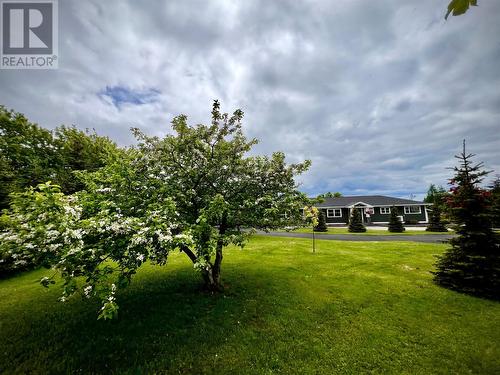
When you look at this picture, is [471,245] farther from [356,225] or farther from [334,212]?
[334,212]

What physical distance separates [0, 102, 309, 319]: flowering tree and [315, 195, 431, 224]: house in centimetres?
4314

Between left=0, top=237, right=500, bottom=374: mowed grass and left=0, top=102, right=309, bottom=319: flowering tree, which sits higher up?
left=0, top=102, right=309, bottom=319: flowering tree

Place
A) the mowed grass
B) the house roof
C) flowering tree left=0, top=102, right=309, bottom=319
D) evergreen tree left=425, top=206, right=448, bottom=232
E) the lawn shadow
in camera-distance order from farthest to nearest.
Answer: the house roof, evergreen tree left=425, top=206, right=448, bottom=232, the lawn shadow, the mowed grass, flowering tree left=0, top=102, right=309, bottom=319

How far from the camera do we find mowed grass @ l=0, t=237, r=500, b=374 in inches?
263

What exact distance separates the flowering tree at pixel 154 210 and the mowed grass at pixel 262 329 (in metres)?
1.37

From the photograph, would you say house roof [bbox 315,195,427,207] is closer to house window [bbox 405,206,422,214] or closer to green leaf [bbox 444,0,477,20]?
house window [bbox 405,206,422,214]

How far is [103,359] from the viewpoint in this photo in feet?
22.5

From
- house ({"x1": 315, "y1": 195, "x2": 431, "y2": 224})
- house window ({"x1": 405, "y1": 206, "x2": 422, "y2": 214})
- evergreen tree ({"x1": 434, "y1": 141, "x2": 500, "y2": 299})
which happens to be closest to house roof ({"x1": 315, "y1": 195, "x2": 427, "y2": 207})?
house ({"x1": 315, "y1": 195, "x2": 431, "y2": 224})

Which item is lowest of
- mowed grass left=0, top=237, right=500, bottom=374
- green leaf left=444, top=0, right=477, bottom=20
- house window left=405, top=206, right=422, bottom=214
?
Result: mowed grass left=0, top=237, right=500, bottom=374

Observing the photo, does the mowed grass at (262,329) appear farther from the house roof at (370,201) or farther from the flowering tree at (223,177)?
the house roof at (370,201)

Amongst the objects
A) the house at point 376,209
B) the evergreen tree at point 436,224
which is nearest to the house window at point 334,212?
the house at point 376,209

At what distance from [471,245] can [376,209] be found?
46876 millimetres

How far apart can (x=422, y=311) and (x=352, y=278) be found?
156 inches

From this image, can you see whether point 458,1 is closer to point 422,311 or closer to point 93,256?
point 93,256
